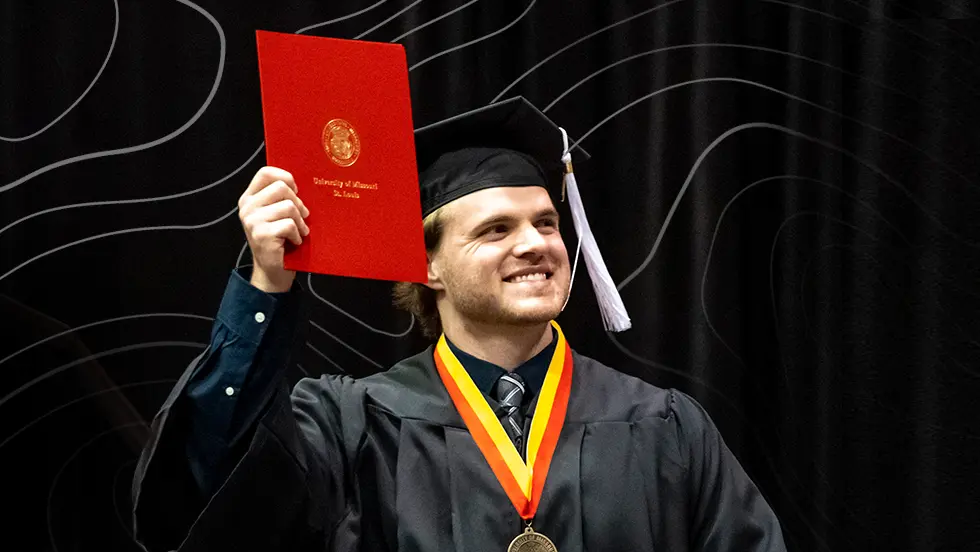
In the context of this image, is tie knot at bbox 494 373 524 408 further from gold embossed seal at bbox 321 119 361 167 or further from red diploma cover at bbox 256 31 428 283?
gold embossed seal at bbox 321 119 361 167

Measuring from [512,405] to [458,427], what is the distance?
0.13 m

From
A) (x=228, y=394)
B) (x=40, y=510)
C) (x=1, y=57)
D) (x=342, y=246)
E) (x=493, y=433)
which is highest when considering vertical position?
(x=1, y=57)

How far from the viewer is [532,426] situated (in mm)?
2066

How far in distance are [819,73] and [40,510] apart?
2173 mm

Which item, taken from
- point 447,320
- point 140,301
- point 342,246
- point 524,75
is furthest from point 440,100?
point 342,246

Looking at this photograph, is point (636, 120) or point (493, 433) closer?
point (493, 433)

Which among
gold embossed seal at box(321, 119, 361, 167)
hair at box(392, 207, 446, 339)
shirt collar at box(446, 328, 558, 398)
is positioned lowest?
shirt collar at box(446, 328, 558, 398)

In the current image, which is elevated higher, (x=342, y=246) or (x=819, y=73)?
(x=819, y=73)

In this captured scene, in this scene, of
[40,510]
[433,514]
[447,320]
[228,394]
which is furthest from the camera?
[40,510]

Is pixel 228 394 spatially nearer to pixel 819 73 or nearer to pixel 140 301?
pixel 140 301

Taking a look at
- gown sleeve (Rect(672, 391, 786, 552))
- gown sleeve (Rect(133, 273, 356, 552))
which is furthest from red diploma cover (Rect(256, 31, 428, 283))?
gown sleeve (Rect(672, 391, 786, 552))

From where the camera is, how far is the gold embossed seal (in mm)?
1765

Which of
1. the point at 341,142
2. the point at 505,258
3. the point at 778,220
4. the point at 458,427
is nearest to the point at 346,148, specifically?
the point at 341,142

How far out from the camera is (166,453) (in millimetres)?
1772
